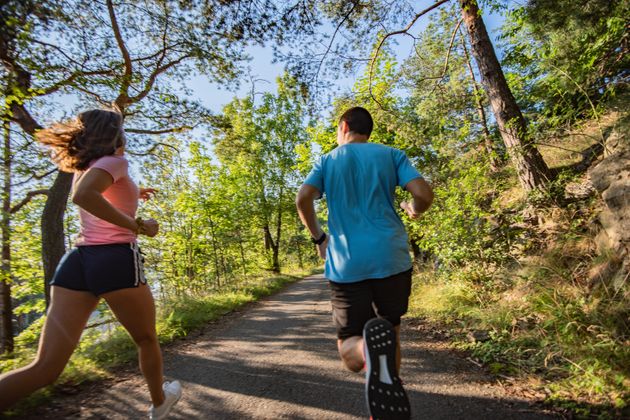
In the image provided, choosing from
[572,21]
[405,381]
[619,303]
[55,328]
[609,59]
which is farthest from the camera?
[609,59]

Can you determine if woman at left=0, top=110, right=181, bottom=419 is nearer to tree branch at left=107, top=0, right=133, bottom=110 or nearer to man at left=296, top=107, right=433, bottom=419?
man at left=296, top=107, right=433, bottom=419

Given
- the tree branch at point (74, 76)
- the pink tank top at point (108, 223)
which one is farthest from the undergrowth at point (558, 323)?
the tree branch at point (74, 76)

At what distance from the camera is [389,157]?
187cm

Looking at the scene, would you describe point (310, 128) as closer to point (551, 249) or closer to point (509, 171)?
point (509, 171)

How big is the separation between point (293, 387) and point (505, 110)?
5.44 metres

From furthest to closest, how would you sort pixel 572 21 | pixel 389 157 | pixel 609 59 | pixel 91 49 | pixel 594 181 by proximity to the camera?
pixel 91 49, pixel 609 59, pixel 572 21, pixel 594 181, pixel 389 157

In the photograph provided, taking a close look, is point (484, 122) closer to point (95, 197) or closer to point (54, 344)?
point (95, 197)

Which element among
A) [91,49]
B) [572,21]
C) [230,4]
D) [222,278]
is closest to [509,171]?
[572,21]

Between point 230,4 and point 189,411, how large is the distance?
212 inches

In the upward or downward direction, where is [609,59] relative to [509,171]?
upward

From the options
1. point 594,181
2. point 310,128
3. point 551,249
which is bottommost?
point 551,249

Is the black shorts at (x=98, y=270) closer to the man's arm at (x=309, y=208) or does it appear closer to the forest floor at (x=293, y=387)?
the man's arm at (x=309, y=208)

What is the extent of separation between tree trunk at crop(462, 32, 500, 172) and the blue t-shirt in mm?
4029

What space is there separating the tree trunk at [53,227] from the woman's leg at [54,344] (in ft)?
17.2
